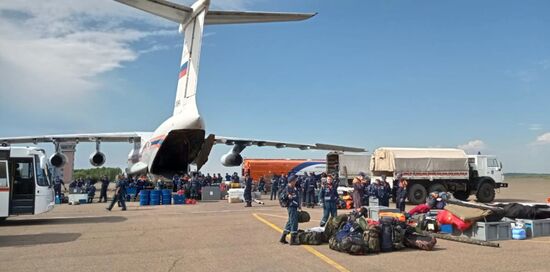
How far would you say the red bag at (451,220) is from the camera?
33.2 feet

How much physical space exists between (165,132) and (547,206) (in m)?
16.3

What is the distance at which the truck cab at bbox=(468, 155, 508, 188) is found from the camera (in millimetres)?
22422

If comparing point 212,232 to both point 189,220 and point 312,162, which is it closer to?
point 189,220

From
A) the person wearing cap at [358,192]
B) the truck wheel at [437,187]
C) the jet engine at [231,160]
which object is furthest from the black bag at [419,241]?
the jet engine at [231,160]

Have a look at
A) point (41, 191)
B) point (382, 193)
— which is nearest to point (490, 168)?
point (382, 193)

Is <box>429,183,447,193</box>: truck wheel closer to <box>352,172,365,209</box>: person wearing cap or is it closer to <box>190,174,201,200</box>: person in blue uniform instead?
<box>352,172,365,209</box>: person wearing cap

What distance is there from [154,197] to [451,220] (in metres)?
15.7

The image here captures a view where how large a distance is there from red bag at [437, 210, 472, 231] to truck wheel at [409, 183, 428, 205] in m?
10.4

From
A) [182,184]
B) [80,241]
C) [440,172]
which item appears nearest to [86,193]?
[182,184]

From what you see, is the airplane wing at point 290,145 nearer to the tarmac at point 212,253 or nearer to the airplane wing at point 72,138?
the airplane wing at point 72,138

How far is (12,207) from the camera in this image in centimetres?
1369

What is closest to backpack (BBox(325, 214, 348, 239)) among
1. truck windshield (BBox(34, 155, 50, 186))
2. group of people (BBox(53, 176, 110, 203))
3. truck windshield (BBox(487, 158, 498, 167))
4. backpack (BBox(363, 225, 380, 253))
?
backpack (BBox(363, 225, 380, 253))

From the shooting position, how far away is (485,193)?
2194 cm

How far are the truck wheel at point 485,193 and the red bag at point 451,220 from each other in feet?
40.6
